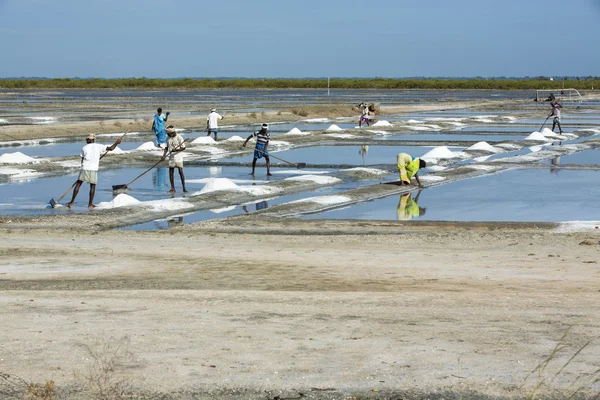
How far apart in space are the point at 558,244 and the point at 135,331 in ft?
22.6

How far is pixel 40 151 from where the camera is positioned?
96.1 feet

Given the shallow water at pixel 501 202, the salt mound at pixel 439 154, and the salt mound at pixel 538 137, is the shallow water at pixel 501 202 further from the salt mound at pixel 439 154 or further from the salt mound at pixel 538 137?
the salt mound at pixel 538 137

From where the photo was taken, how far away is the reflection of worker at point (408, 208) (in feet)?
51.4

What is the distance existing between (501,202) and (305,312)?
10.1 metres

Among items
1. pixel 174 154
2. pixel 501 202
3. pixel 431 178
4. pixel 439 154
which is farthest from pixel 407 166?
pixel 439 154

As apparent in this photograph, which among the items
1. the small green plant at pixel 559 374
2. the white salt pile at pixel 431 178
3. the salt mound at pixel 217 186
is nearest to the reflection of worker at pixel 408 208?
the white salt pile at pixel 431 178

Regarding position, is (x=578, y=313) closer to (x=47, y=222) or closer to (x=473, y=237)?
(x=473, y=237)

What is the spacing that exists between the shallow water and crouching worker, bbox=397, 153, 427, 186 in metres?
0.48

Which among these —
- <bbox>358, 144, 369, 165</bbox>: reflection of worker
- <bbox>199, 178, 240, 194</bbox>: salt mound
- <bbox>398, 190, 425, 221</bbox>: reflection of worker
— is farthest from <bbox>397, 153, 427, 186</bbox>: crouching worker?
<bbox>358, 144, 369, 165</bbox>: reflection of worker

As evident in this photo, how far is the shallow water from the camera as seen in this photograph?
15633 millimetres

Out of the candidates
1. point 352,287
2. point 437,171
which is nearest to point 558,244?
point 352,287

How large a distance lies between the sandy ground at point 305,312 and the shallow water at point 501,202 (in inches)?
108

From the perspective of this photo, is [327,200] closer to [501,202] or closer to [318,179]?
[501,202]

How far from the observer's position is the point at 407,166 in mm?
19516
